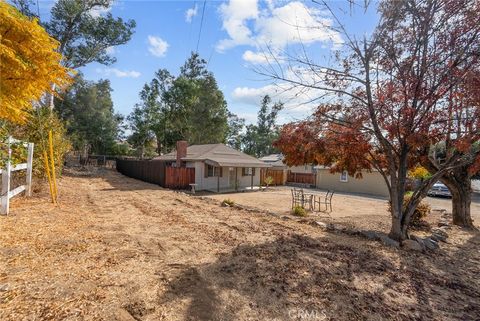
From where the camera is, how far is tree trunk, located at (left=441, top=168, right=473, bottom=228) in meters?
9.44

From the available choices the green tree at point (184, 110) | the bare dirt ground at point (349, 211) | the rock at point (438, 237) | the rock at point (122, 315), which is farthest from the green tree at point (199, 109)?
the rock at point (122, 315)

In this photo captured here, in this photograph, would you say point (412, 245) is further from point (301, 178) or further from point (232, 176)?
point (301, 178)

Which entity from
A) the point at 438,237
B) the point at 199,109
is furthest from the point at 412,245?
the point at 199,109

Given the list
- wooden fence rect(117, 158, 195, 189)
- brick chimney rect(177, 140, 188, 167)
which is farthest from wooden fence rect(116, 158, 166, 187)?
brick chimney rect(177, 140, 188, 167)

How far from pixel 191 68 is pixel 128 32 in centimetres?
1603

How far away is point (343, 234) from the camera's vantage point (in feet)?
23.4

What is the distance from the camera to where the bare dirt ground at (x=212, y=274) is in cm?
293

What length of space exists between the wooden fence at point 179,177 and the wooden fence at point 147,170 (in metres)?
0.52

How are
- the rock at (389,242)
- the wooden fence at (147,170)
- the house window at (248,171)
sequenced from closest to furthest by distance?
the rock at (389,242)
the wooden fence at (147,170)
the house window at (248,171)

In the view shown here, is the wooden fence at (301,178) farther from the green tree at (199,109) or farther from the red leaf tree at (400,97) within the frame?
the red leaf tree at (400,97)

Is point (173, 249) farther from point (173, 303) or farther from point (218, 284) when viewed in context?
point (173, 303)

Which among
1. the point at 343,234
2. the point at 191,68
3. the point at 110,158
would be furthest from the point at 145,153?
the point at 343,234

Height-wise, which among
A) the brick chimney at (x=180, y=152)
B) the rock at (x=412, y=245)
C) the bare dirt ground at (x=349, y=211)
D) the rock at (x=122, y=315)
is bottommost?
the bare dirt ground at (x=349, y=211)

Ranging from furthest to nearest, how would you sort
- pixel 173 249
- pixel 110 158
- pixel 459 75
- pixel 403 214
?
pixel 110 158 → pixel 403 214 → pixel 459 75 → pixel 173 249
